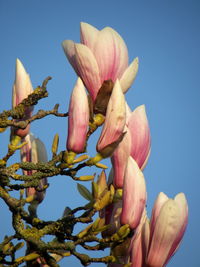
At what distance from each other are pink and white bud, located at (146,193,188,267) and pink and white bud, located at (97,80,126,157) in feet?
0.54

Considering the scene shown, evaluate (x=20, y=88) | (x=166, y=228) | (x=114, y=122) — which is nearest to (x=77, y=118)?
(x=114, y=122)

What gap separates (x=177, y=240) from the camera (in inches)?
33.8

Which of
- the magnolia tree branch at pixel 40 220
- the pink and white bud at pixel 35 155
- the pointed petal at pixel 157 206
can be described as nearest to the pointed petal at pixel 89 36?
the magnolia tree branch at pixel 40 220

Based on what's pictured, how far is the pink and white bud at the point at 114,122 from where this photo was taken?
0.81 m

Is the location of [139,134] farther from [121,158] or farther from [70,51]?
[70,51]

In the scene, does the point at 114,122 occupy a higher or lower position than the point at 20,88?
lower

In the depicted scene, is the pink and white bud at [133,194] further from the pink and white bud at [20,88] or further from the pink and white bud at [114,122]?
the pink and white bud at [20,88]

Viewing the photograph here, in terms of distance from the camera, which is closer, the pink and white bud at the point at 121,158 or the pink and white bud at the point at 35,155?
the pink and white bud at the point at 121,158

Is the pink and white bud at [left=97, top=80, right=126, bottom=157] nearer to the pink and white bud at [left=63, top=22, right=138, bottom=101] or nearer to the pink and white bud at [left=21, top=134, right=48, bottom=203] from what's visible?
the pink and white bud at [left=63, top=22, right=138, bottom=101]

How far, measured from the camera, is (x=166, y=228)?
0.82 metres

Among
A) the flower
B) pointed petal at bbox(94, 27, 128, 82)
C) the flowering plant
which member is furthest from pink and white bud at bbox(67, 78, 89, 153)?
the flower

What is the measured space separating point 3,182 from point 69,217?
162 millimetres

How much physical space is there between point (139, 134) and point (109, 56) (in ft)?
0.64

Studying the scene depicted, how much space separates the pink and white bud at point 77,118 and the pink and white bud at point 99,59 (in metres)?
0.08
